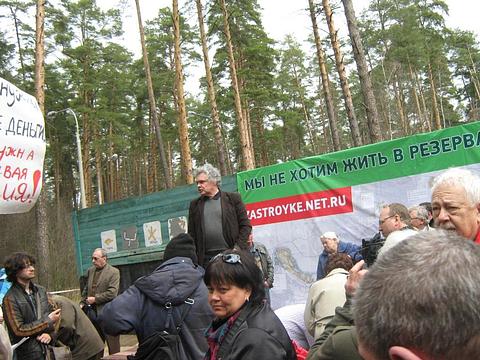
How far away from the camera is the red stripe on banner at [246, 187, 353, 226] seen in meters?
6.62

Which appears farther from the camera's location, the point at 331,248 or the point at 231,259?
the point at 331,248

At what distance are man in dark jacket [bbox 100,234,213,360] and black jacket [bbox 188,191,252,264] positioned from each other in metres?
1.80

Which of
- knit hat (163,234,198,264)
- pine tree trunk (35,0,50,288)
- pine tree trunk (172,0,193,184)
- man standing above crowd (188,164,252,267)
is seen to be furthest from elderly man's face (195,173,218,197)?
pine tree trunk (172,0,193,184)

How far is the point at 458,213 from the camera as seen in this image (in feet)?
8.20

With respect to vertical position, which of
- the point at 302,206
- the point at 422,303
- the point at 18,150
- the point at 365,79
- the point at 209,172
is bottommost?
the point at 422,303

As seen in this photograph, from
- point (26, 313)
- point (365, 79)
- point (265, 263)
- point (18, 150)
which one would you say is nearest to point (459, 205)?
point (18, 150)

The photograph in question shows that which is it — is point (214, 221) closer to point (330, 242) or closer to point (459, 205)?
point (330, 242)

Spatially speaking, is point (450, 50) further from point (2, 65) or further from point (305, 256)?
point (305, 256)

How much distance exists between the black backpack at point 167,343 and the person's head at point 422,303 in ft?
7.57

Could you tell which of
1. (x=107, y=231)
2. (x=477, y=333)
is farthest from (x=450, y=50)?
(x=477, y=333)

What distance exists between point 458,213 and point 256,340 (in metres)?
1.14

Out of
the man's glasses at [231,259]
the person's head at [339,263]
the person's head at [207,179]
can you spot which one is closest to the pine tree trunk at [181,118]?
the person's head at [207,179]

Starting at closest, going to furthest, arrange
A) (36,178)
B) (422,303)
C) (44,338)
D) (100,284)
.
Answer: (422,303)
(44,338)
(36,178)
(100,284)

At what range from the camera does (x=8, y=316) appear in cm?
445
